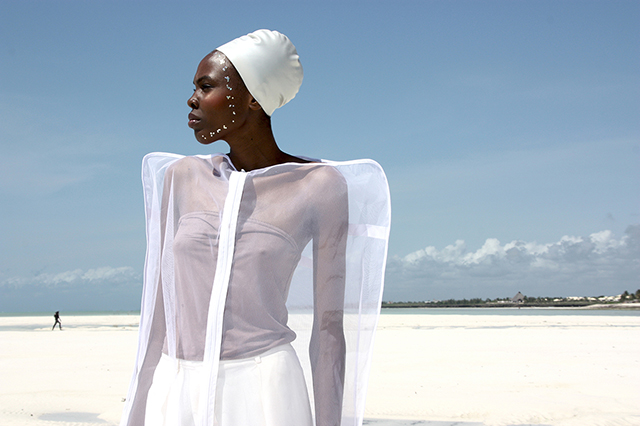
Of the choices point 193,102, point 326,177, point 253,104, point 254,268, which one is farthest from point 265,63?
point 254,268

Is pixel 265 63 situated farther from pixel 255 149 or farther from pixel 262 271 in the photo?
pixel 262 271

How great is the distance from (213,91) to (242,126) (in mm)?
122

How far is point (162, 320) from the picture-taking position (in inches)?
60.2

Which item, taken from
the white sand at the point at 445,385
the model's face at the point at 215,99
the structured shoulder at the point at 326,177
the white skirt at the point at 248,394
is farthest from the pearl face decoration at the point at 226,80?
the white sand at the point at 445,385

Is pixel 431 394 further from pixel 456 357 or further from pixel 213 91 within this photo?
pixel 213 91

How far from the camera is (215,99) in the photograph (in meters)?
1.44

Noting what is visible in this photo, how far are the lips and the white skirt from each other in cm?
62

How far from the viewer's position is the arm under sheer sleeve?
53.2 inches

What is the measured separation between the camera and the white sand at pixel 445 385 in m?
6.56

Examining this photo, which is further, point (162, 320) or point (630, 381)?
point (630, 381)

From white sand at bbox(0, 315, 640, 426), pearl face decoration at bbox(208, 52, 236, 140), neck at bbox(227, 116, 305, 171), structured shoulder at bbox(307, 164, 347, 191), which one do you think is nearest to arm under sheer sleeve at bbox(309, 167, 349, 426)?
structured shoulder at bbox(307, 164, 347, 191)

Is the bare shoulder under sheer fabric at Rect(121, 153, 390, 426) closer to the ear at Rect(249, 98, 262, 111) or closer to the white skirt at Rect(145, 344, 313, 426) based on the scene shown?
the white skirt at Rect(145, 344, 313, 426)

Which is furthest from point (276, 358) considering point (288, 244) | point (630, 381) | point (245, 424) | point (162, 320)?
point (630, 381)

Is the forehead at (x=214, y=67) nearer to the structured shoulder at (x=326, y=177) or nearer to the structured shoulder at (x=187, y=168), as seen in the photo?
the structured shoulder at (x=187, y=168)
